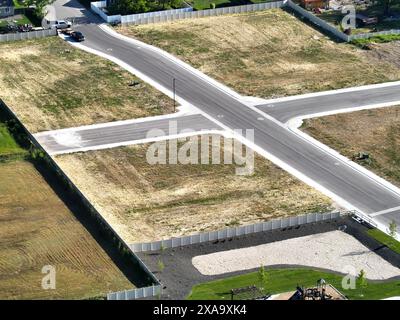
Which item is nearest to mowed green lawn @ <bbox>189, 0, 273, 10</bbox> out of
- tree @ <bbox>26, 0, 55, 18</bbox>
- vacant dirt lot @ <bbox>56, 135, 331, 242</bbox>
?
tree @ <bbox>26, 0, 55, 18</bbox>

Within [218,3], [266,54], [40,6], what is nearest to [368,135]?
[266,54]

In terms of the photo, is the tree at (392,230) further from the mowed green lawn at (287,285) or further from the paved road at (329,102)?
the paved road at (329,102)

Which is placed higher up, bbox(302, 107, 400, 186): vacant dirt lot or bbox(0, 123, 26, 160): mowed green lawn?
bbox(0, 123, 26, 160): mowed green lawn

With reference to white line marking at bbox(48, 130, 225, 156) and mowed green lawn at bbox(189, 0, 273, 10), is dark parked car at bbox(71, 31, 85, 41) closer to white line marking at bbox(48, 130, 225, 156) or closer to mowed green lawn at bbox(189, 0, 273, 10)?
mowed green lawn at bbox(189, 0, 273, 10)

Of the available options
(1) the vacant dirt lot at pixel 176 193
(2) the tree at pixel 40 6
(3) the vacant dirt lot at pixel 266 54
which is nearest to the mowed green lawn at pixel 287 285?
(1) the vacant dirt lot at pixel 176 193

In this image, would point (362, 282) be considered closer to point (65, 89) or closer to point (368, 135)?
point (368, 135)
